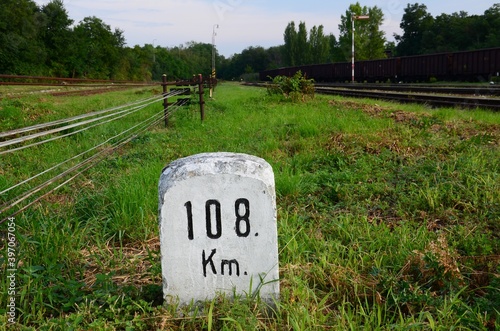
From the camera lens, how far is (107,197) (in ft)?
11.6

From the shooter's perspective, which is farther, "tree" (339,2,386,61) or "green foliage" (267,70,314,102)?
"tree" (339,2,386,61)

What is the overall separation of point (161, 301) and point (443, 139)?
468 cm

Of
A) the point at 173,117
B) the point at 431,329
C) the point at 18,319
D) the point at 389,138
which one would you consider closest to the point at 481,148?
the point at 389,138

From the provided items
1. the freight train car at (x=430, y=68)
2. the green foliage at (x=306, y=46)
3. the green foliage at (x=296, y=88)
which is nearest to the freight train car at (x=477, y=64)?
the freight train car at (x=430, y=68)

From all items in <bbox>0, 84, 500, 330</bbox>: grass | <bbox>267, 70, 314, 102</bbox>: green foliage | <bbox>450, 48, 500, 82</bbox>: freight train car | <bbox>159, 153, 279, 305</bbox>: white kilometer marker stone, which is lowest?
<bbox>0, 84, 500, 330</bbox>: grass

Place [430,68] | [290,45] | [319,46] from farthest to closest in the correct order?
[290,45] < [319,46] < [430,68]

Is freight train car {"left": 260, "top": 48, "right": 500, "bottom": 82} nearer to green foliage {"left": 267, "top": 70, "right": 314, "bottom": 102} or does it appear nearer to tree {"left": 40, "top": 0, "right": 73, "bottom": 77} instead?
green foliage {"left": 267, "top": 70, "right": 314, "bottom": 102}

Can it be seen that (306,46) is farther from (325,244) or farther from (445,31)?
(325,244)

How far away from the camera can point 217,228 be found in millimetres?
2074

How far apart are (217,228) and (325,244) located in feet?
3.23

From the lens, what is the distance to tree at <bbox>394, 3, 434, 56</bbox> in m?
59.5

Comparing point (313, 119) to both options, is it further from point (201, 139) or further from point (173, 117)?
point (173, 117)

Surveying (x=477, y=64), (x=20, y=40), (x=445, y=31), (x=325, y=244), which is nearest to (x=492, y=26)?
(x=445, y=31)

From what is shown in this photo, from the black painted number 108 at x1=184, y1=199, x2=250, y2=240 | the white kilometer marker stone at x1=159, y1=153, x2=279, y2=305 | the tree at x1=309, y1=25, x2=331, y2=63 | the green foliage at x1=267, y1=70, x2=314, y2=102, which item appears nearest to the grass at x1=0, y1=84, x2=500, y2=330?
the white kilometer marker stone at x1=159, y1=153, x2=279, y2=305
